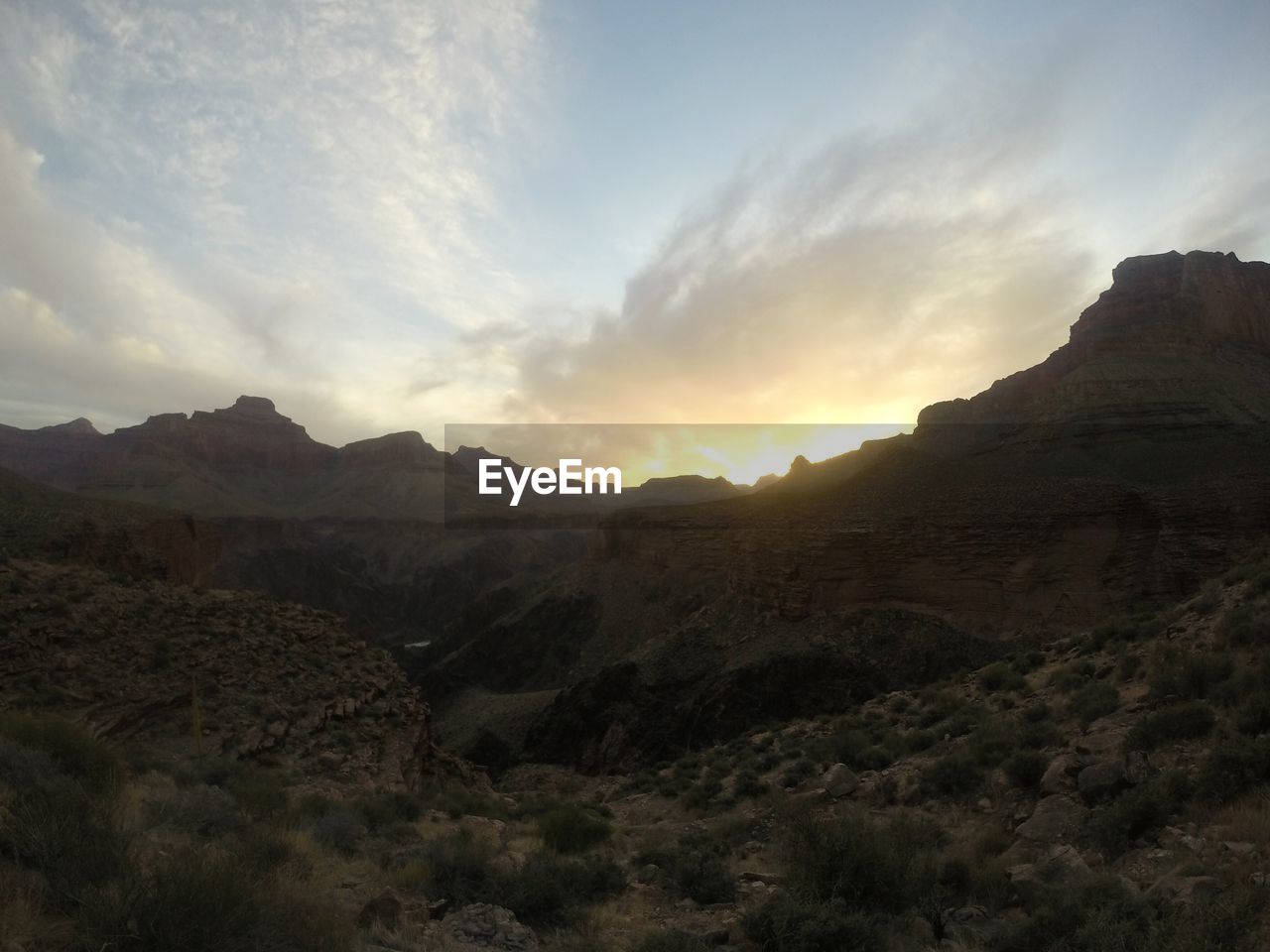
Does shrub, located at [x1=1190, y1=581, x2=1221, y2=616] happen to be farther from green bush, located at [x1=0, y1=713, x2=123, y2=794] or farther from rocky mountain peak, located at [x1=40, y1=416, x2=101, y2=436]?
rocky mountain peak, located at [x1=40, y1=416, x2=101, y2=436]

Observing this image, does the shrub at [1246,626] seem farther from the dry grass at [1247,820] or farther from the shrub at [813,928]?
the shrub at [813,928]

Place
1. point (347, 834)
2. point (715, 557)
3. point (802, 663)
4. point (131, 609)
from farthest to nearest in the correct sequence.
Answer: point (715, 557) < point (802, 663) < point (131, 609) < point (347, 834)

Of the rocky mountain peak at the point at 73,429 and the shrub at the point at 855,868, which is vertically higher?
the rocky mountain peak at the point at 73,429

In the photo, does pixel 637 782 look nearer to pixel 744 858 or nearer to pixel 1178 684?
pixel 744 858

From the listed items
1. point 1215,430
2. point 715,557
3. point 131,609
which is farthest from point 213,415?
point 1215,430

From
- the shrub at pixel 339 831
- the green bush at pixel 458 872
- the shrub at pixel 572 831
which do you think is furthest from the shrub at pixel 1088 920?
the shrub at pixel 339 831

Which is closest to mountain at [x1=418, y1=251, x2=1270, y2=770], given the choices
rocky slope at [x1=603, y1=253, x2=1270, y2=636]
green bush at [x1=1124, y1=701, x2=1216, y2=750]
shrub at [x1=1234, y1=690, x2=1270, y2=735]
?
rocky slope at [x1=603, y1=253, x2=1270, y2=636]
